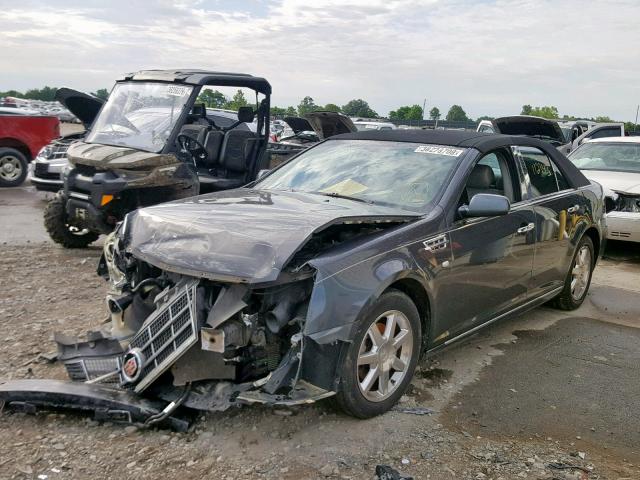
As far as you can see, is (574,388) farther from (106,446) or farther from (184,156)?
(184,156)

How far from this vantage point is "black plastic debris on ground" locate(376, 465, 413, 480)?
2.98 metres

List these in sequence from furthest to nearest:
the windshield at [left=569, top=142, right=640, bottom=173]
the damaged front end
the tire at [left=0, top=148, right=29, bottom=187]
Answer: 1. the tire at [left=0, top=148, right=29, bottom=187]
2. the windshield at [left=569, top=142, right=640, bottom=173]
3. the damaged front end

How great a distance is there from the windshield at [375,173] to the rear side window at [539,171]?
0.93 meters

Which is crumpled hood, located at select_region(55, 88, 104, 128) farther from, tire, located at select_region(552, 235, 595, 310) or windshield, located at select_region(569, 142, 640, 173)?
windshield, located at select_region(569, 142, 640, 173)

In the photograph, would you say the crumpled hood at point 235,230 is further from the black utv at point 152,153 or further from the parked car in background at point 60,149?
the parked car in background at point 60,149

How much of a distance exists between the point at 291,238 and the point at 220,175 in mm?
4556

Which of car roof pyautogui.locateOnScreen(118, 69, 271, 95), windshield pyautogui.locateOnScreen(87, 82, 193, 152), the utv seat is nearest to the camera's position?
windshield pyautogui.locateOnScreen(87, 82, 193, 152)

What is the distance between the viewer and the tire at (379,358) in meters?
3.30

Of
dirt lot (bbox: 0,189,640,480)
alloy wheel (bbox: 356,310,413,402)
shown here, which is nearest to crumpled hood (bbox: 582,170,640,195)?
dirt lot (bbox: 0,189,640,480)

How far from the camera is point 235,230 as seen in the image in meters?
3.41

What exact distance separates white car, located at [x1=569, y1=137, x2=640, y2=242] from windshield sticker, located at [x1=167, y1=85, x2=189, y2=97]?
18.4ft

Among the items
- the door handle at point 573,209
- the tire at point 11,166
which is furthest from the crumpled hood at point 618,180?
the tire at point 11,166

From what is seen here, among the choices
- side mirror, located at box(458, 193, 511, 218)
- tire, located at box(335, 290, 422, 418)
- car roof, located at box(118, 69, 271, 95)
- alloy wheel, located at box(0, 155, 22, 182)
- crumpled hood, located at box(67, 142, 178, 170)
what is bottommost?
tire, located at box(335, 290, 422, 418)

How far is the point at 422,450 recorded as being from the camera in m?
3.26
